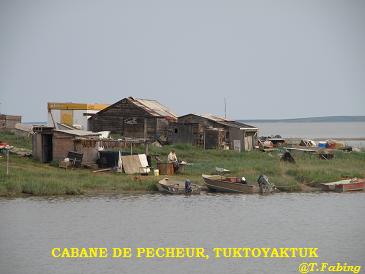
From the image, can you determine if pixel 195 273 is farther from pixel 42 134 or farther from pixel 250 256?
pixel 42 134

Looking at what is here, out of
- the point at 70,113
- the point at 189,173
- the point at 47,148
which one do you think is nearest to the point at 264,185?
the point at 189,173

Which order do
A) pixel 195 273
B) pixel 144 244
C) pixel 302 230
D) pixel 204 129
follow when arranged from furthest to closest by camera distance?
pixel 204 129 → pixel 302 230 → pixel 144 244 → pixel 195 273

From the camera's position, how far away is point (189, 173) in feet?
154

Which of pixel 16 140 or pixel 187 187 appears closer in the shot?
pixel 187 187

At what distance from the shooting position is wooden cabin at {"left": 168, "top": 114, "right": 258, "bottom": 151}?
59.6 metres

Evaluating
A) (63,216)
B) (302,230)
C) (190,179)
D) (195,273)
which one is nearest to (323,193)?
(190,179)

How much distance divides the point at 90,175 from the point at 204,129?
18220 millimetres

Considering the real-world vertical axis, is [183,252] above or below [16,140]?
below

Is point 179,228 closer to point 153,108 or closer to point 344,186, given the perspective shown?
point 344,186

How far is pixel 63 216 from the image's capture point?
3575 cm

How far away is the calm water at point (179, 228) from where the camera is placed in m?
27.1

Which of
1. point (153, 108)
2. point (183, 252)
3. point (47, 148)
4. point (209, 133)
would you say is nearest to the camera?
point (183, 252)

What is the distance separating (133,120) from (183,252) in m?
33.7

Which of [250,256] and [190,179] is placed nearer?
[250,256]
